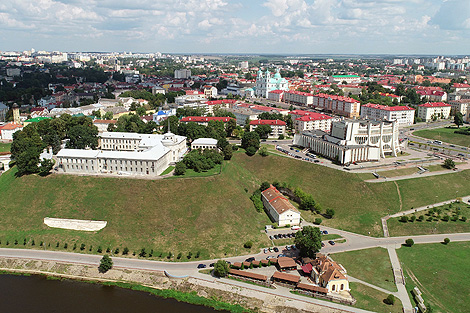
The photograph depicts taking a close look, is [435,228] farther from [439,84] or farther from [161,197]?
[439,84]

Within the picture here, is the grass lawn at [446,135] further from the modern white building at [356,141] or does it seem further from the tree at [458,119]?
the modern white building at [356,141]

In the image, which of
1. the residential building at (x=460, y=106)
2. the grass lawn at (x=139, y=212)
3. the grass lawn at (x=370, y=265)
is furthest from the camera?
the residential building at (x=460, y=106)

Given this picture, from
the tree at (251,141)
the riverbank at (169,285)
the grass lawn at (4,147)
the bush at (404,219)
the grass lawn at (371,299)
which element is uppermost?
the tree at (251,141)

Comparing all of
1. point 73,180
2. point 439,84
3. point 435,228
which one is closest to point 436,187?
point 435,228

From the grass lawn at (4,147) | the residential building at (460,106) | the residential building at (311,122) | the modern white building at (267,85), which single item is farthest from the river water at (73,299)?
the modern white building at (267,85)

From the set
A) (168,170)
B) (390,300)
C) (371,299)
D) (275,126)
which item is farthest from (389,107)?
(390,300)

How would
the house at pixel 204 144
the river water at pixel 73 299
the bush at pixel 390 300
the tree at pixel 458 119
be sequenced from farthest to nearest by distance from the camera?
1. the tree at pixel 458 119
2. the house at pixel 204 144
3. the river water at pixel 73 299
4. the bush at pixel 390 300
